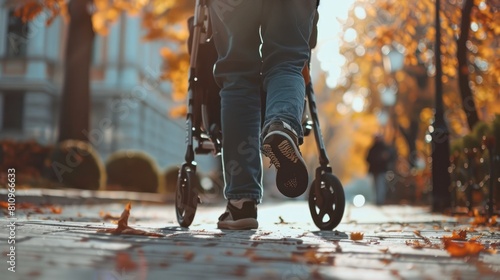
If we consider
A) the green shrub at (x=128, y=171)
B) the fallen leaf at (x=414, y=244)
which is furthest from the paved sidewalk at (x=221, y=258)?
the green shrub at (x=128, y=171)

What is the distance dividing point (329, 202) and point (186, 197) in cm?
81

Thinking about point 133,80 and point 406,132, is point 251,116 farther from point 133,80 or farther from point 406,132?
point 133,80

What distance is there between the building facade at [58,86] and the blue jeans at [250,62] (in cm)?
2760

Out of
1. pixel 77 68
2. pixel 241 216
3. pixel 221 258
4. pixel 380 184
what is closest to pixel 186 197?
pixel 241 216

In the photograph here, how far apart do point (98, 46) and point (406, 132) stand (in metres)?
16.4

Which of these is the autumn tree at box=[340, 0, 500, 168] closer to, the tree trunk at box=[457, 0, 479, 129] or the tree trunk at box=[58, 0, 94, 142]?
the tree trunk at box=[457, 0, 479, 129]

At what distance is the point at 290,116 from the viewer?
3518mm

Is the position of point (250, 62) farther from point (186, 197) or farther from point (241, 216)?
point (186, 197)

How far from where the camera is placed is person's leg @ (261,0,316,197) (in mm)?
3365

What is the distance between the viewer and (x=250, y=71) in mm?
3977

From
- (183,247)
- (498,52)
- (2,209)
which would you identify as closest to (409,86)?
(498,52)

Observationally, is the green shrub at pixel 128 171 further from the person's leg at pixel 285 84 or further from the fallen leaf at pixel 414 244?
the fallen leaf at pixel 414 244

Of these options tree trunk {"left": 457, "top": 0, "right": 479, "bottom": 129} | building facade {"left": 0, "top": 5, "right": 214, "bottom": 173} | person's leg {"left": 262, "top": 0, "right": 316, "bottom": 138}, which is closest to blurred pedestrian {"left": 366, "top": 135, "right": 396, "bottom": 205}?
tree trunk {"left": 457, "top": 0, "right": 479, "bottom": 129}

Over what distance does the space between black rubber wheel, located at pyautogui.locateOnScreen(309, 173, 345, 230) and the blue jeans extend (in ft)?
1.55
